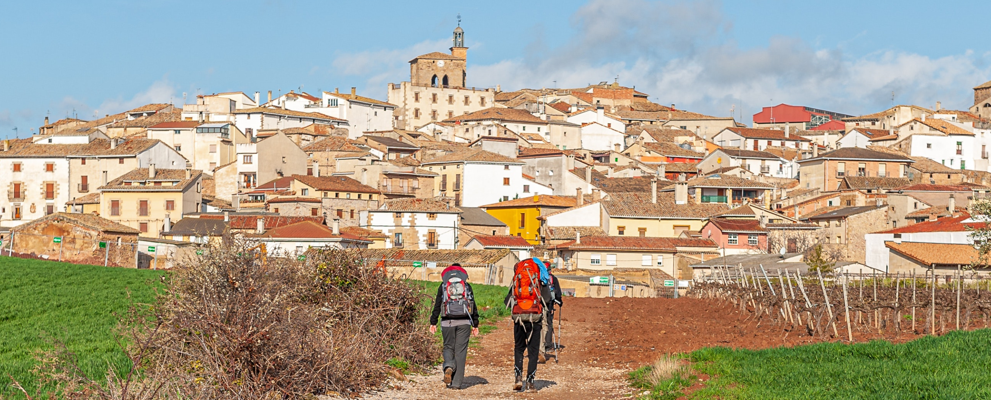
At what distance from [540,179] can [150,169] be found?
31.1 m

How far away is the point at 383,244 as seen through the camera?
218ft

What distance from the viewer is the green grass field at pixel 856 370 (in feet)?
38.3

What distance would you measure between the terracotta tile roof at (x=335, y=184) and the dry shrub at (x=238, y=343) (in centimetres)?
5866

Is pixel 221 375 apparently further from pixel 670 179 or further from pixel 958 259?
pixel 670 179

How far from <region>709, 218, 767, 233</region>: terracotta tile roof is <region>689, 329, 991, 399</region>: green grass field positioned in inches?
1952

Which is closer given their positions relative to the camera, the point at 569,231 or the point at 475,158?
the point at 569,231

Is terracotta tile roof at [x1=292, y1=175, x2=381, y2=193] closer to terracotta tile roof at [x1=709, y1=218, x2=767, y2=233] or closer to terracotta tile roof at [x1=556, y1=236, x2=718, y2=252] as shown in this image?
terracotta tile roof at [x1=556, y1=236, x2=718, y2=252]

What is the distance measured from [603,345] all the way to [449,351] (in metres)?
6.40

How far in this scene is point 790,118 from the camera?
140500 millimetres

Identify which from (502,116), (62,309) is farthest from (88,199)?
(62,309)

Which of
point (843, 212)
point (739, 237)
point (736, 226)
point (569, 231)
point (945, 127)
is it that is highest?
point (945, 127)

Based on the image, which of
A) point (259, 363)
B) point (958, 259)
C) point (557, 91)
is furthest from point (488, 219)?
point (557, 91)

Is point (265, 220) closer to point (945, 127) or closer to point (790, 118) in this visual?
point (945, 127)

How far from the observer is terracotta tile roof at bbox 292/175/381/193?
73062mm
